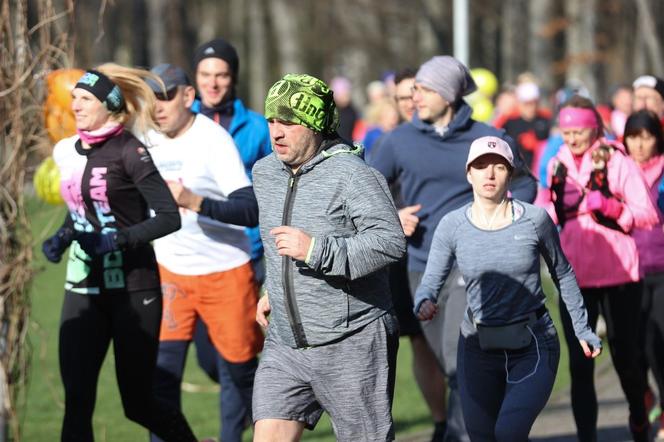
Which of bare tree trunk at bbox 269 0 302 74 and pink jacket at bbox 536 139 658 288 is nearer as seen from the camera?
pink jacket at bbox 536 139 658 288

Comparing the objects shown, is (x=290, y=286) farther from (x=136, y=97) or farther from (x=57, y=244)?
(x=136, y=97)

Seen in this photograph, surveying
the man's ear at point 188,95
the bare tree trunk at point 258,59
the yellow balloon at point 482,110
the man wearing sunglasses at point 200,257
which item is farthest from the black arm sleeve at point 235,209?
the bare tree trunk at point 258,59

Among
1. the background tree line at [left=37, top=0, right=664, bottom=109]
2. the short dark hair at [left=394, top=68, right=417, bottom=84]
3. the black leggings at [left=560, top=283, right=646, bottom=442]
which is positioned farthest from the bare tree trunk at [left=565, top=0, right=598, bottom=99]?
the black leggings at [left=560, top=283, right=646, bottom=442]

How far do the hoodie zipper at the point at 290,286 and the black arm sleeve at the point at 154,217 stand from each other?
106cm

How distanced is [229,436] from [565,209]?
220cm

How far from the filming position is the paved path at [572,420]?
843 cm

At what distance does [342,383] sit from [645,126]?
3555 mm

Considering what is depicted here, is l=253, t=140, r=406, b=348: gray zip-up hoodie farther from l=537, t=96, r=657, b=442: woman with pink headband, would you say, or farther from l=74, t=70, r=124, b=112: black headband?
l=537, t=96, r=657, b=442: woman with pink headband

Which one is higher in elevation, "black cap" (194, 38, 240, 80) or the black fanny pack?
"black cap" (194, 38, 240, 80)

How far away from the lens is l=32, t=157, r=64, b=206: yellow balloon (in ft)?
22.1

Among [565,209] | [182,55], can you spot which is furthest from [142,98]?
[182,55]

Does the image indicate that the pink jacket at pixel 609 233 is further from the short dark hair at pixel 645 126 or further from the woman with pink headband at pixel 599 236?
the short dark hair at pixel 645 126

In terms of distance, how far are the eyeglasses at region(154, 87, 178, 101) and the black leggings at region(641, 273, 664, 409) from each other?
3049 millimetres

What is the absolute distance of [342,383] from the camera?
5.29 metres
